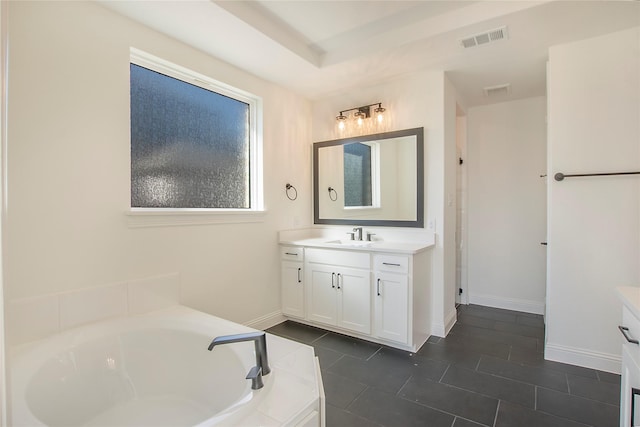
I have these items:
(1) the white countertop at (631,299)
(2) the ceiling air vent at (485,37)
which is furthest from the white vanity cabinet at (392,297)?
(2) the ceiling air vent at (485,37)

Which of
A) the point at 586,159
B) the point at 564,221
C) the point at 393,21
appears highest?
the point at 393,21

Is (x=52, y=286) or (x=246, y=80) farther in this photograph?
(x=246, y=80)

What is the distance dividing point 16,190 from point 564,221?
3520mm

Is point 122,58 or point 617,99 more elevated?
point 122,58

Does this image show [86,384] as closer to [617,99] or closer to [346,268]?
[346,268]

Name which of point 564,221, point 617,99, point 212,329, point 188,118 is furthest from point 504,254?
point 188,118

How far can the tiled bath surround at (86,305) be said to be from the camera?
167 centimetres

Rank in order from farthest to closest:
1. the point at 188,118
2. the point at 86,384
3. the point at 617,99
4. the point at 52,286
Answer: the point at 188,118 < the point at 617,99 < the point at 52,286 < the point at 86,384

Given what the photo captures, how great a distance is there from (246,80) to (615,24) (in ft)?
9.17

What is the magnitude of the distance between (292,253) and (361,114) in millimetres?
1624

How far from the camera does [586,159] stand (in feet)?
7.74

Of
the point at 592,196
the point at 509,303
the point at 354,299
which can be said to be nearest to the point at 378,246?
the point at 354,299

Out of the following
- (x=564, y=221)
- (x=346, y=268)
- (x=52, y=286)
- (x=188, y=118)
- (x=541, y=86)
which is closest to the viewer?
(x=52, y=286)

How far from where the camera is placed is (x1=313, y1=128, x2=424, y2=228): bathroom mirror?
122 inches
